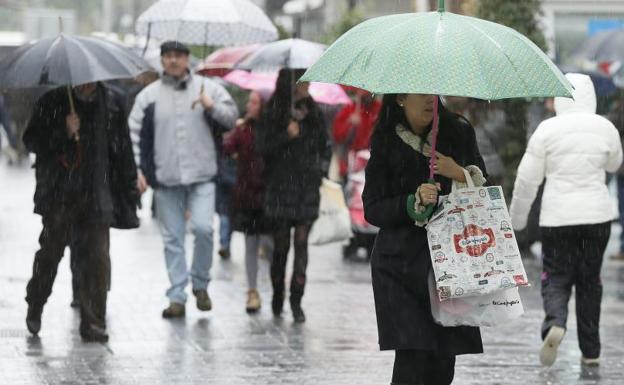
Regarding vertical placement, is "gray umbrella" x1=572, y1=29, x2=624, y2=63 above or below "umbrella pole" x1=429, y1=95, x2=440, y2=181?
below

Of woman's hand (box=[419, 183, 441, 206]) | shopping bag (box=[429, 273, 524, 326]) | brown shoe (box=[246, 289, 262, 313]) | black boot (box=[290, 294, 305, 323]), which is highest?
woman's hand (box=[419, 183, 441, 206])

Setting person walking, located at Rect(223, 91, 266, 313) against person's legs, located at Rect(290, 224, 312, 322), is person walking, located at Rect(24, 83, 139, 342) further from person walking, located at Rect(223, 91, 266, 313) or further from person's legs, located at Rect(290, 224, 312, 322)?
person walking, located at Rect(223, 91, 266, 313)

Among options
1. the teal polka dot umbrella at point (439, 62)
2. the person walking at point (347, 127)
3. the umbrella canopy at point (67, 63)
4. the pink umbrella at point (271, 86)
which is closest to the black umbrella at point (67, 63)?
the umbrella canopy at point (67, 63)

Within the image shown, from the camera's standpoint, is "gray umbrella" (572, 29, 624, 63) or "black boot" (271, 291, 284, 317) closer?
"black boot" (271, 291, 284, 317)

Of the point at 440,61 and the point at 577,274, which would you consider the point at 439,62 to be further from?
the point at 577,274

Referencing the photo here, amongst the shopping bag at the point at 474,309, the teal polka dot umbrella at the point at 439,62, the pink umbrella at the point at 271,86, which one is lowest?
the pink umbrella at the point at 271,86

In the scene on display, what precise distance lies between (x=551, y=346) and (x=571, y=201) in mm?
891

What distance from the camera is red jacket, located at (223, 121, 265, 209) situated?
1266cm

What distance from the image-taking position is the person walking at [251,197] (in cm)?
1260

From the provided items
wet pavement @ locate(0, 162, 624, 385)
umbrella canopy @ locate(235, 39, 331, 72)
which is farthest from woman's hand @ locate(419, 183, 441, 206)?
umbrella canopy @ locate(235, 39, 331, 72)

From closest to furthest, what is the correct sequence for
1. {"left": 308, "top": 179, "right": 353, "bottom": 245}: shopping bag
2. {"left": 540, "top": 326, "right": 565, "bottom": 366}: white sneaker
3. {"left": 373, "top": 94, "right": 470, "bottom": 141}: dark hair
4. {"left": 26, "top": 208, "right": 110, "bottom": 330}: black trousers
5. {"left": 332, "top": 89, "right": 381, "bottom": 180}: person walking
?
{"left": 373, "top": 94, "right": 470, "bottom": 141}: dark hair → {"left": 540, "top": 326, "right": 565, "bottom": 366}: white sneaker → {"left": 26, "top": 208, "right": 110, "bottom": 330}: black trousers → {"left": 308, "top": 179, "right": 353, "bottom": 245}: shopping bag → {"left": 332, "top": 89, "right": 381, "bottom": 180}: person walking

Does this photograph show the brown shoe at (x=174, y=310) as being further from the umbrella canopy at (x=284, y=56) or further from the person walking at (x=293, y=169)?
the umbrella canopy at (x=284, y=56)

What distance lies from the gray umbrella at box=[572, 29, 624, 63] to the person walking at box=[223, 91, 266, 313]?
8102mm

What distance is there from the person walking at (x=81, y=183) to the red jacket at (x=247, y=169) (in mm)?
2017
